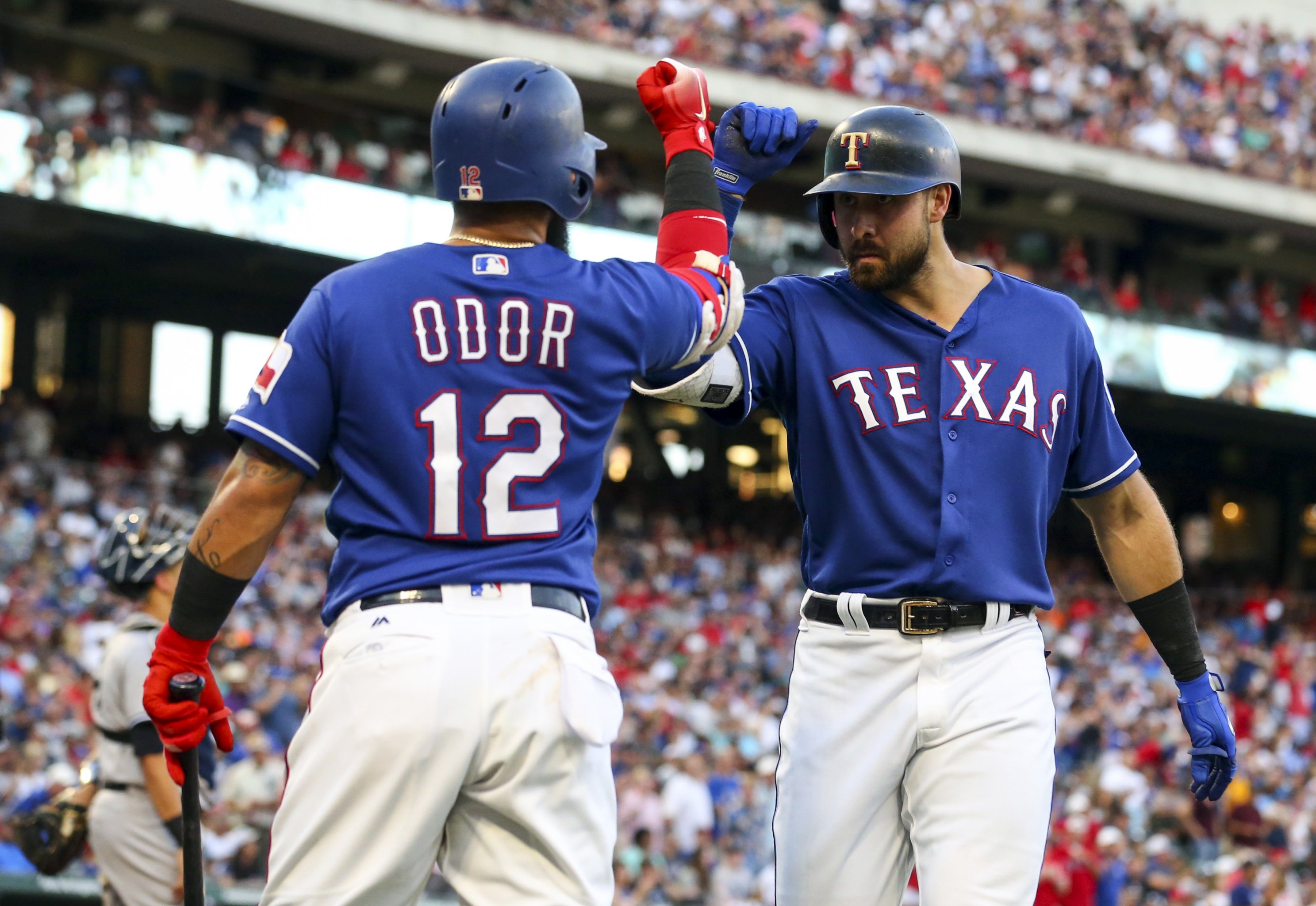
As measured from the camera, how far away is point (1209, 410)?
25.4m

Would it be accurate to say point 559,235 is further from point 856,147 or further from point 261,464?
point 856,147

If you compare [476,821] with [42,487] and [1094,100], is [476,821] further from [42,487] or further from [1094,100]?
[1094,100]

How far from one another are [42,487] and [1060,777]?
1005 cm

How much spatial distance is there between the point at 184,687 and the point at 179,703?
53 mm

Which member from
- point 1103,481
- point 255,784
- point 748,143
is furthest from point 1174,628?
point 255,784

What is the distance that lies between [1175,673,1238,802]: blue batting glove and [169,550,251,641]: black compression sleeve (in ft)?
8.08

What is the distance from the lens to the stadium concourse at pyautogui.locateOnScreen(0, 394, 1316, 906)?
1119cm

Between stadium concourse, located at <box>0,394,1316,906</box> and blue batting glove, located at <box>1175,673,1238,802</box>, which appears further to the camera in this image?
stadium concourse, located at <box>0,394,1316,906</box>

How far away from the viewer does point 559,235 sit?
3246 millimetres

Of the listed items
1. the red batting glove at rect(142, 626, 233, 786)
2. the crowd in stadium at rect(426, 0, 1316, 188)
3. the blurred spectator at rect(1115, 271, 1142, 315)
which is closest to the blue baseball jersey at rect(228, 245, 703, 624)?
the red batting glove at rect(142, 626, 233, 786)

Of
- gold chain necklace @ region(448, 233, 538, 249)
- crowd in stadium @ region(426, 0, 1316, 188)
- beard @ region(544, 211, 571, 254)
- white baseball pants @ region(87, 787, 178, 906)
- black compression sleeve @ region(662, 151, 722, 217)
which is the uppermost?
crowd in stadium @ region(426, 0, 1316, 188)

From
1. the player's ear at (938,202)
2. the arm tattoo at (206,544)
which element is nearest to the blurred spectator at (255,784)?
the player's ear at (938,202)

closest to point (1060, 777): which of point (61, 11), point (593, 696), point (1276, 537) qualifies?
point (593, 696)

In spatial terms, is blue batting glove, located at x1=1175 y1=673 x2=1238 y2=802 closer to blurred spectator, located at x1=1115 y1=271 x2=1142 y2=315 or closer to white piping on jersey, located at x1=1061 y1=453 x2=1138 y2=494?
white piping on jersey, located at x1=1061 y1=453 x2=1138 y2=494
